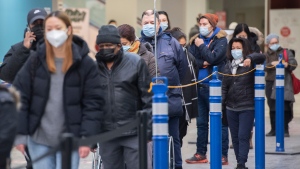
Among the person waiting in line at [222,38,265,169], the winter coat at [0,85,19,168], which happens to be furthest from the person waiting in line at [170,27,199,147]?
the winter coat at [0,85,19,168]

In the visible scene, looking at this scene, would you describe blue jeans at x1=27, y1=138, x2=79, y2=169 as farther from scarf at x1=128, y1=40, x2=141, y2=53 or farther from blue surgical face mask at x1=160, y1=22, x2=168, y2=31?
blue surgical face mask at x1=160, y1=22, x2=168, y2=31

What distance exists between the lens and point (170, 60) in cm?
1110

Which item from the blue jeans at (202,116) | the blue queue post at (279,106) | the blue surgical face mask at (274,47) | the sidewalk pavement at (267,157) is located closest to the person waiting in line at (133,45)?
the blue jeans at (202,116)

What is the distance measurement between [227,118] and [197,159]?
46.3 inches

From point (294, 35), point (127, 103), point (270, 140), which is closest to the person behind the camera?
point (127, 103)

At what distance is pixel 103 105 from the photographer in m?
7.97

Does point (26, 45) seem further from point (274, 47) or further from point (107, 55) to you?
point (274, 47)

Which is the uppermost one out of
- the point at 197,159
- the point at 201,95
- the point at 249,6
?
the point at 249,6

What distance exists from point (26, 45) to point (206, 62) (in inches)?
150

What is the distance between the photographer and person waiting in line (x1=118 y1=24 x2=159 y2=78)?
10.1 metres

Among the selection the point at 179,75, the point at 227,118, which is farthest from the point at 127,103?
the point at 227,118

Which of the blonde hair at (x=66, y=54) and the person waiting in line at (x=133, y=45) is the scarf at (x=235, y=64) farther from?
the blonde hair at (x=66, y=54)

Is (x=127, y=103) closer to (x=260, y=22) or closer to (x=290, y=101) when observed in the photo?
(x=290, y=101)

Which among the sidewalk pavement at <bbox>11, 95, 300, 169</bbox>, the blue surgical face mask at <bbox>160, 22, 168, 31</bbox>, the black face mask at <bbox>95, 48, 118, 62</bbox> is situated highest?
the blue surgical face mask at <bbox>160, 22, 168, 31</bbox>
